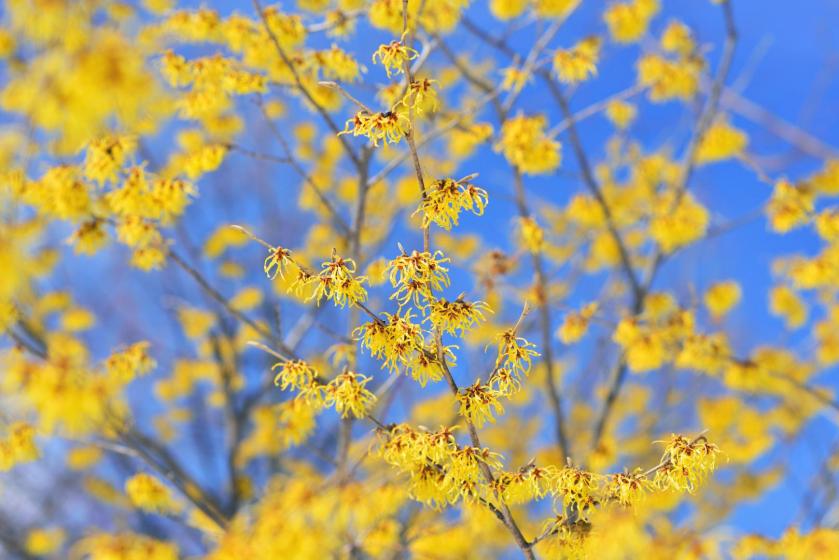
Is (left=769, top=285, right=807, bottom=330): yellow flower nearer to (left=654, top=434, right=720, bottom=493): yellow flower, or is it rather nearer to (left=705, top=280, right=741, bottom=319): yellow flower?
(left=705, top=280, right=741, bottom=319): yellow flower

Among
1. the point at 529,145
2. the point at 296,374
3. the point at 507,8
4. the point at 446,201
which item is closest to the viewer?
the point at 446,201

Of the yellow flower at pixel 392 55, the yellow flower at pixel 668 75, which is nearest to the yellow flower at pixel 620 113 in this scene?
the yellow flower at pixel 668 75

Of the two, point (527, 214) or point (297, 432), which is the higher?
point (527, 214)

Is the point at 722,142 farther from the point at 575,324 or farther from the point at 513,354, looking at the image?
the point at 513,354

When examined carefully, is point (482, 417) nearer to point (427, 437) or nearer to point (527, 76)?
point (427, 437)

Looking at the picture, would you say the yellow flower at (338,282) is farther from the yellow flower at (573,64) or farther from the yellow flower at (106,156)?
the yellow flower at (573,64)

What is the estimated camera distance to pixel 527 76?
444cm

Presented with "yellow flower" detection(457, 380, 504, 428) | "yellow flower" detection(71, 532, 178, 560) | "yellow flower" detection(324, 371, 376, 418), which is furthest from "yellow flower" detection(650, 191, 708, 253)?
"yellow flower" detection(71, 532, 178, 560)

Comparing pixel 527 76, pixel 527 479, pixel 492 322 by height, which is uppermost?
pixel 492 322

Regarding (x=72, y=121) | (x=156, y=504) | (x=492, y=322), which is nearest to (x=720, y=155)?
(x=492, y=322)

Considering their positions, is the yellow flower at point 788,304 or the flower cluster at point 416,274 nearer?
the flower cluster at point 416,274

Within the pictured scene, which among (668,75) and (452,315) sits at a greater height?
(668,75)

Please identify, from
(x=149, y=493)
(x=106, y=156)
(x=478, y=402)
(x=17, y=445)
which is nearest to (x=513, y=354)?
(x=478, y=402)

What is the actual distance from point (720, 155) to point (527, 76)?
6.10ft
